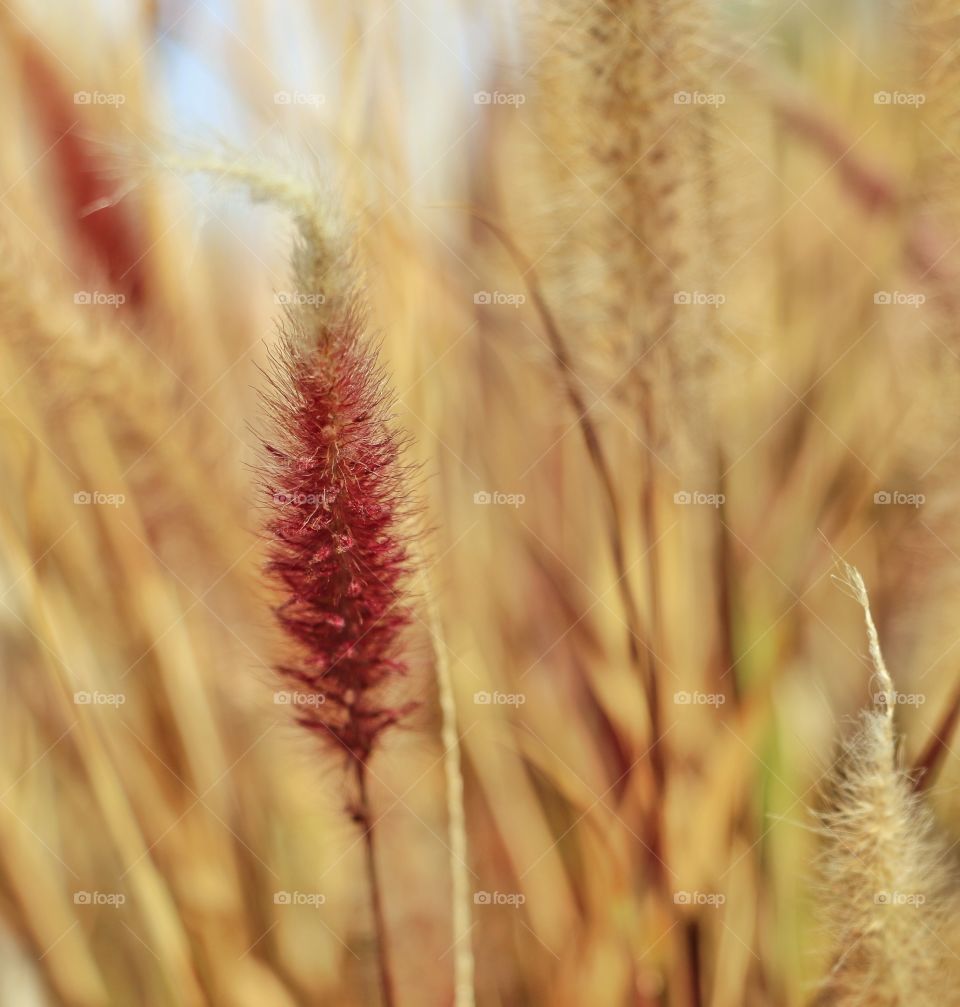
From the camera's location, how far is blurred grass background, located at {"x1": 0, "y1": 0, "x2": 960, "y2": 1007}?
0.80 metres

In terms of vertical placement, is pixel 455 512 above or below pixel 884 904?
above

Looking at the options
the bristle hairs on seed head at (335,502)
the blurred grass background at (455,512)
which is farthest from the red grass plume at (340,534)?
the blurred grass background at (455,512)

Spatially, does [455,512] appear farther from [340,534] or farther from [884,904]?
[884,904]

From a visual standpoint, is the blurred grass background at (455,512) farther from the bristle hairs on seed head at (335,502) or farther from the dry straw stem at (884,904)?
the bristle hairs on seed head at (335,502)

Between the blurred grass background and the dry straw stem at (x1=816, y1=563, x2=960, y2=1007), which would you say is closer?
the dry straw stem at (x1=816, y1=563, x2=960, y2=1007)

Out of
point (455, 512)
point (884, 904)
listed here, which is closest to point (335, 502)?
point (455, 512)

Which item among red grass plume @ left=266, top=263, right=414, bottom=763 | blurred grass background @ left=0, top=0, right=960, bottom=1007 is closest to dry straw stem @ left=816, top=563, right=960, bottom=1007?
blurred grass background @ left=0, top=0, right=960, bottom=1007

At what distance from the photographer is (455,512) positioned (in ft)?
2.76

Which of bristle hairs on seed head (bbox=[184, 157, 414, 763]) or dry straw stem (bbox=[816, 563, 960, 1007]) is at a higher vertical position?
bristle hairs on seed head (bbox=[184, 157, 414, 763])

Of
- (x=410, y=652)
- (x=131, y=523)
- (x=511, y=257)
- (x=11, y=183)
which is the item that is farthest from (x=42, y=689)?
(x=511, y=257)

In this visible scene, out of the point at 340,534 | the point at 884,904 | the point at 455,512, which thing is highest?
the point at 340,534

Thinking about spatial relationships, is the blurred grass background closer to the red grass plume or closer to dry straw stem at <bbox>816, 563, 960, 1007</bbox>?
dry straw stem at <bbox>816, 563, 960, 1007</bbox>

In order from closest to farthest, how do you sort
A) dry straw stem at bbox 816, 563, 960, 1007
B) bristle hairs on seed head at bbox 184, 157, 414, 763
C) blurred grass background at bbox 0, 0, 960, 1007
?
1. bristle hairs on seed head at bbox 184, 157, 414, 763
2. dry straw stem at bbox 816, 563, 960, 1007
3. blurred grass background at bbox 0, 0, 960, 1007

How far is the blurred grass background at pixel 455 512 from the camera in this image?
80cm
